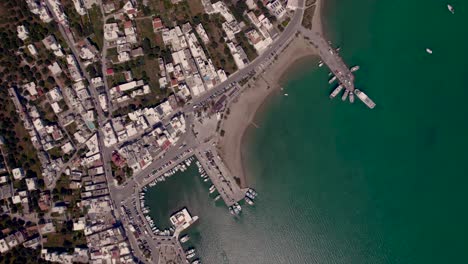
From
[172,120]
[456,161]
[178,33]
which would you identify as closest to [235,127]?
[172,120]

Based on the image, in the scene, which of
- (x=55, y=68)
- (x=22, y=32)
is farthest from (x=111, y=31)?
(x=22, y=32)

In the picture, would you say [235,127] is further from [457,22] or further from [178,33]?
[457,22]

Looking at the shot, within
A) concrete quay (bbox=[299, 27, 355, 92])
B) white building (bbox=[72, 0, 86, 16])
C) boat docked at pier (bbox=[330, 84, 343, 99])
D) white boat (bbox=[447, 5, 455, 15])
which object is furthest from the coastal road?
white boat (bbox=[447, 5, 455, 15])

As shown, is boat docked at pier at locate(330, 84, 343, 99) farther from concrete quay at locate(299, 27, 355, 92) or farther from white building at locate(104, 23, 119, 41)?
white building at locate(104, 23, 119, 41)

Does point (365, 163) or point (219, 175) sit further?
point (219, 175)

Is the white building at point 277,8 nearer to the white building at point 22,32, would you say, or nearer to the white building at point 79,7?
the white building at point 79,7

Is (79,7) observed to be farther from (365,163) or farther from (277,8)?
(365,163)
